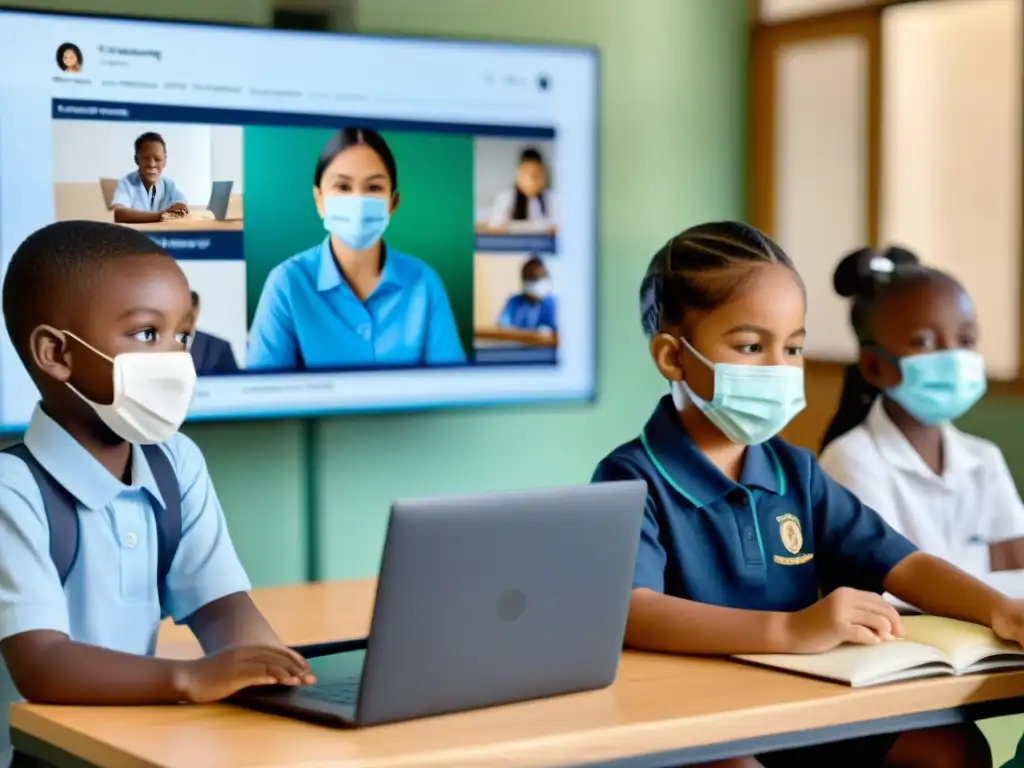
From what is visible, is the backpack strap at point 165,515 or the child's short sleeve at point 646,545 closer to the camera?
the backpack strap at point 165,515

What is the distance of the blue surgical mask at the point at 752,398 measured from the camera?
193cm

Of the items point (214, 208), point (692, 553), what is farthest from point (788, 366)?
point (214, 208)

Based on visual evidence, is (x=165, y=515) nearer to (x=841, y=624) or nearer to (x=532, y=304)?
(x=841, y=624)

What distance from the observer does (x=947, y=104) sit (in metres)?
3.71

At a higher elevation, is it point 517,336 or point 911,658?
point 517,336

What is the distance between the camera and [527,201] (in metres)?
3.40

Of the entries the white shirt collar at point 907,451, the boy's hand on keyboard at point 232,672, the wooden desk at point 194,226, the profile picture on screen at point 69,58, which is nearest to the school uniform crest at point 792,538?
the white shirt collar at point 907,451

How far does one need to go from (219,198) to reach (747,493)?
1.35 meters

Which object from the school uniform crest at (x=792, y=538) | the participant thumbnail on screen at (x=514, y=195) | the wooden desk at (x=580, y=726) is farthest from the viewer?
the participant thumbnail on screen at (x=514, y=195)

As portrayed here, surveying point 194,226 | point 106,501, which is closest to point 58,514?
point 106,501

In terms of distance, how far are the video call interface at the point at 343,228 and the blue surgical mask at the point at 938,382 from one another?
1077 millimetres

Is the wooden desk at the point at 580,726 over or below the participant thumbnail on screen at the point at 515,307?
below

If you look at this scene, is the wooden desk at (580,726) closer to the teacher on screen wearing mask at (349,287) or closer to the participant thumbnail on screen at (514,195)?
the teacher on screen wearing mask at (349,287)

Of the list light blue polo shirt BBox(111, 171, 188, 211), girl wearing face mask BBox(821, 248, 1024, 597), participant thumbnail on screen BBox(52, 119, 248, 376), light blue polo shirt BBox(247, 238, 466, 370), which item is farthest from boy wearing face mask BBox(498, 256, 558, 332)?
girl wearing face mask BBox(821, 248, 1024, 597)
